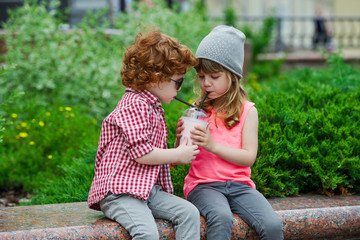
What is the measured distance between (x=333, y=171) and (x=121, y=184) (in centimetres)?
153

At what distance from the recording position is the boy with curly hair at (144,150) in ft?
7.63

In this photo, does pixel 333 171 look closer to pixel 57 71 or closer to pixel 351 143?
pixel 351 143

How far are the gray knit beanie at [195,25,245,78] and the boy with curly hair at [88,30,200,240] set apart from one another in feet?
0.52

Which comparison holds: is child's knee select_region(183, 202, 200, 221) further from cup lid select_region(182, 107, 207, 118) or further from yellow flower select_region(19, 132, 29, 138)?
yellow flower select_region(19, 132, 29, 138)

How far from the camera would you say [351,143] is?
3.32 m

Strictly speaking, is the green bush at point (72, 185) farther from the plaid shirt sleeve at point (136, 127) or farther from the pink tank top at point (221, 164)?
the plaid shirt sleeve at point (136, 127)

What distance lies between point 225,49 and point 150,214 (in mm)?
992

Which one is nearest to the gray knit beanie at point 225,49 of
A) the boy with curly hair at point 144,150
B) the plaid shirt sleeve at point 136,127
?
the boy with curly hair at point 144,150

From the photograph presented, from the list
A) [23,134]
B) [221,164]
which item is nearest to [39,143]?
[23,134]

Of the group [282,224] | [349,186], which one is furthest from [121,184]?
[349,186]

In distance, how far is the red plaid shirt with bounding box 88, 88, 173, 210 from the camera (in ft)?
7.61

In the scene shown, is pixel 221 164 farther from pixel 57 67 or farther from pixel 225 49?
pixel 57 67

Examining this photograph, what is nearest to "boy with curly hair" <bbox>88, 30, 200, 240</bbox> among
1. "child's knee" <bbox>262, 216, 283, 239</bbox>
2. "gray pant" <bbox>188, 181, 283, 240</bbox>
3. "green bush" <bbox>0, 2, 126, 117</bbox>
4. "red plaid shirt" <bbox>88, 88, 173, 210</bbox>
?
"red plaid shirt" <bbox>88, 88, 173, 210</bbox>

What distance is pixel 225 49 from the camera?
2.63 m
